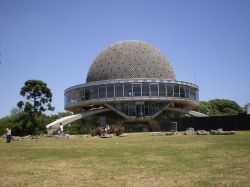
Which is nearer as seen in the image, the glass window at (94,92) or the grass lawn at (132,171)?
the grass lawn at (132,171)

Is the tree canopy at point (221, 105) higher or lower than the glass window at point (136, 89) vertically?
lower

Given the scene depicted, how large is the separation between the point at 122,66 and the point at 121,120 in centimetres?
891

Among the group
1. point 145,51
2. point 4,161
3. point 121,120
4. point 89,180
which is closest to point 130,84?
point 121,120

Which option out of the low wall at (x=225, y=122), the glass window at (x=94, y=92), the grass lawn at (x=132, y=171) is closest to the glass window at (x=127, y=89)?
the glass window at (x=94, y=92)

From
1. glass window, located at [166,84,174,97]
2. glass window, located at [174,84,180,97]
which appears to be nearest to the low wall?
glass window, located at [166,84,174,97]

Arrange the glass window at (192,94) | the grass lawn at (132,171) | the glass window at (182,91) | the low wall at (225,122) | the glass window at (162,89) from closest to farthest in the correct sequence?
the grass lawn at (132,171) → the low wall at (225,122) → the glass window at (162,89) → the glass window at (182,91) → the glass window at (192,94)

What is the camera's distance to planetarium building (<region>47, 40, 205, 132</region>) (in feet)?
175

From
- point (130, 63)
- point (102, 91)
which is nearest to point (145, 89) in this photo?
point (102, 91)

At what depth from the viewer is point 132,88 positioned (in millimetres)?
53375

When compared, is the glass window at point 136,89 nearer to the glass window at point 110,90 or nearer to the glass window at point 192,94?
the glass window at point 110,90

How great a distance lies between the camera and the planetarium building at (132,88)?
175ft

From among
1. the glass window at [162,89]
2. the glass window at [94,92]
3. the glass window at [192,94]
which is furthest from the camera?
the glass window at [192,94]

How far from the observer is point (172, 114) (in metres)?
57.8

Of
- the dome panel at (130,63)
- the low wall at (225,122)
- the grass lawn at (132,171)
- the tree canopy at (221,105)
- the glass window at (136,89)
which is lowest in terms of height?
the grass lawn at (132,171)
